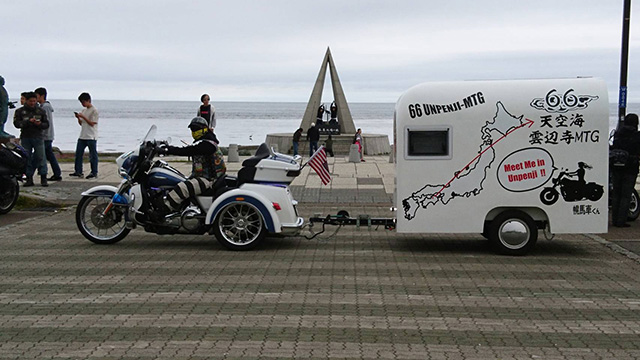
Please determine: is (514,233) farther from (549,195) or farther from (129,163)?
(129,163)

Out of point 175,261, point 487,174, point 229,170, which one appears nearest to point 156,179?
point 175,261

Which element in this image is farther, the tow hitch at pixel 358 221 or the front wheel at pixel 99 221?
the front wheel at pixel 99 221

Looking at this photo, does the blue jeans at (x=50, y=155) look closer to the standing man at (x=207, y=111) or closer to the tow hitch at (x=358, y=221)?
the standing man at (x=207, y=111)

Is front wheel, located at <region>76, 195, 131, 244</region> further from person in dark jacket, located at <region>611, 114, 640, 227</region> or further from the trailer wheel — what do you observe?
person in dark jacket, located at <region>611, 114, 640, 227</region>

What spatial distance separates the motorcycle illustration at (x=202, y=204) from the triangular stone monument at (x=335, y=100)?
82.4 feet

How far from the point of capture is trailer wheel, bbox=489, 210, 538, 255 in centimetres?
1048

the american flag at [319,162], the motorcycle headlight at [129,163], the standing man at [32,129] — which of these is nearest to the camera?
the motorcycle headlight at [129,163]

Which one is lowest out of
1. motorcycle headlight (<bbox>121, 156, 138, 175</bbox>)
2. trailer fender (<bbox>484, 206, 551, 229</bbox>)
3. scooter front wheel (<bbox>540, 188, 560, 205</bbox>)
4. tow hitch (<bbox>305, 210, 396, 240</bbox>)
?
tow hitch (<bbox>305, 210, 396, 240</bbox>)

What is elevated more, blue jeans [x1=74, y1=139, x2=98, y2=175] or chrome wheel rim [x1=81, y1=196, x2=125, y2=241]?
blue jeans [x1=74, y1=139, x2=98, y2=175]

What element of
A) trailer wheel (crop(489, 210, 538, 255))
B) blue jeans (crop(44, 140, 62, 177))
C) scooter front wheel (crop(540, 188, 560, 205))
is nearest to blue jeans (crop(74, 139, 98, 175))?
blue jeans (crop(44, 140, 62, 177))

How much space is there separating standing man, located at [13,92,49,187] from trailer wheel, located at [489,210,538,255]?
32.2 feet

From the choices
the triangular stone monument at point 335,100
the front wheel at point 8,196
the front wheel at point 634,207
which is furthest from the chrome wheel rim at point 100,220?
the triangular stone monument at point 335,100

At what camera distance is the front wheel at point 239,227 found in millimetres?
10609

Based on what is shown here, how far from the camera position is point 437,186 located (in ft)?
34.8
